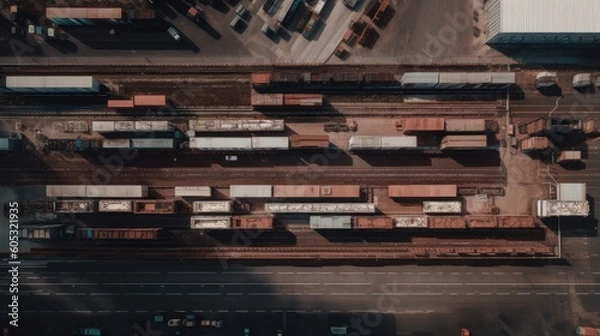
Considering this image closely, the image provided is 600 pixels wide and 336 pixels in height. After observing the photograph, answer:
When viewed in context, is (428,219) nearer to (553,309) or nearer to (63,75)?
(553,309)

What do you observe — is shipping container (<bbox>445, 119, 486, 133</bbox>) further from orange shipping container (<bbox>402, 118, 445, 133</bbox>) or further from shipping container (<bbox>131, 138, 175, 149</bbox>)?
shipping container (<bbox>131, 138, 175, 149</bbox>)

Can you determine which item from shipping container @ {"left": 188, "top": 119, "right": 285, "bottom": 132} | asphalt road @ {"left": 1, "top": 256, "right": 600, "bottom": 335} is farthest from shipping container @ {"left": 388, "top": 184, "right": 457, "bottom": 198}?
shipping container @ {"left": 188, "top": 119, "right": 285, "bottom": 132}

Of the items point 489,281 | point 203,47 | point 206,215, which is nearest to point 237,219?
point 206,215

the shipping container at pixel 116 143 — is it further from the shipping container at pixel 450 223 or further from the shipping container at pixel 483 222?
the shipping container at pixel 483 222

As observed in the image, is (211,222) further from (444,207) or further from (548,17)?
(548,17)

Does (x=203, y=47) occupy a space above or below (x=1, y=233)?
above
